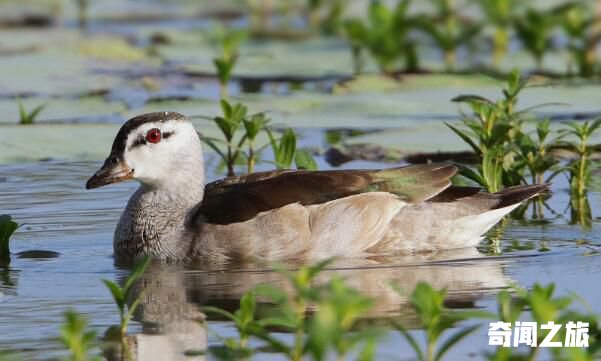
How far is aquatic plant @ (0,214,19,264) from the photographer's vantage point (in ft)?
27.2

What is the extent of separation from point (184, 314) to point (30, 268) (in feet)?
4.92

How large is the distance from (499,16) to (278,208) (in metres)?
7.33

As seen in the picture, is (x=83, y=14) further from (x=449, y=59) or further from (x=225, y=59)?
(x=225, y=59)

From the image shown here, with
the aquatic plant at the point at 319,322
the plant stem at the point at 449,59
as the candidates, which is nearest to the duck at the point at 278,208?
the aquatic plant at the point at 319,322

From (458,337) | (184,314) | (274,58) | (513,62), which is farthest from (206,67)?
(458,337)

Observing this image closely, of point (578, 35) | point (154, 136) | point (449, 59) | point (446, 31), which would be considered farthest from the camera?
point (446, 31)

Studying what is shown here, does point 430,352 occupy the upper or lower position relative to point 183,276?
lower

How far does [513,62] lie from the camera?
15500 mm

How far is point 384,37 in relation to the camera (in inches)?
576

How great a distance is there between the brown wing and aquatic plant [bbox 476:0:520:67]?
6699mm

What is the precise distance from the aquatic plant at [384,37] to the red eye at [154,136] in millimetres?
5846

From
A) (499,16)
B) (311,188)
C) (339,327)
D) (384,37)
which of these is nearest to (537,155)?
(311,188)

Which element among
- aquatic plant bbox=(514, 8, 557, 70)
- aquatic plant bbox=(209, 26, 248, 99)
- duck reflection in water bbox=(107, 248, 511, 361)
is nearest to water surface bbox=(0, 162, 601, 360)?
duck reflection in water bbox=(107, 248, 511, 361)

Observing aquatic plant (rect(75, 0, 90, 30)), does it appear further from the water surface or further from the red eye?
the red eye
